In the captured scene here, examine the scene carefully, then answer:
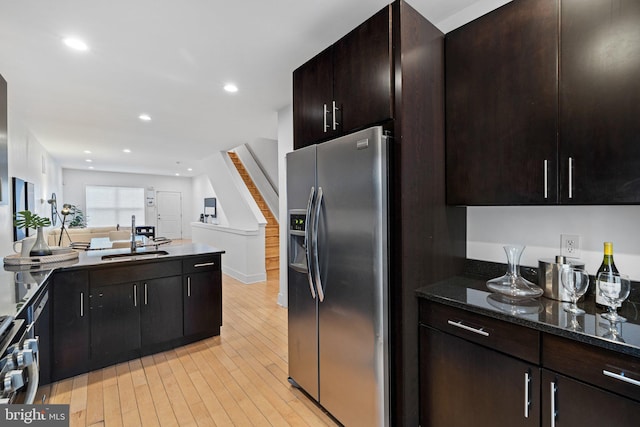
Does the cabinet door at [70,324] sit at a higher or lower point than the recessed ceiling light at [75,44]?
lower

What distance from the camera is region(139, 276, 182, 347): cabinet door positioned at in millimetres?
2652

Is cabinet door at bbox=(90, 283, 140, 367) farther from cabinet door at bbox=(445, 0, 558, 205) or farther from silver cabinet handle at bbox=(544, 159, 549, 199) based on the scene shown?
silver cabinet handle at bbox=(544, 159, 549, 199)

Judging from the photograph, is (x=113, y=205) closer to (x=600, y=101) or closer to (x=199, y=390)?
(x=199, y=390)

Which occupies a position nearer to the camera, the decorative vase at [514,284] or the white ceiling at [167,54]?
the decorative vase at [514,284]

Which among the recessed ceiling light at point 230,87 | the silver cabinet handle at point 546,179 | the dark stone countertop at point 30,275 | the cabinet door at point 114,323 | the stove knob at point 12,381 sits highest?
the recessed ceiling light at point 230,87

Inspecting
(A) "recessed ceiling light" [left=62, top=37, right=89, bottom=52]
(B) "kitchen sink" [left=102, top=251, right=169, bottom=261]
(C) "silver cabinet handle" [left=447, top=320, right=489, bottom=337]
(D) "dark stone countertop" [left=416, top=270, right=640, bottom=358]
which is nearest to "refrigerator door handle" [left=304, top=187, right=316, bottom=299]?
(D) "dark stone countertop" [left=416, top=270, right=640, bottom=358]

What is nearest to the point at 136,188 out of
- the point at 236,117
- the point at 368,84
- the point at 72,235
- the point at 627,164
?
the point at 72,235

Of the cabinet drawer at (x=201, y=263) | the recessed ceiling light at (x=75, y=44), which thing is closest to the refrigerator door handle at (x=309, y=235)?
the cabinet drawer at (x=201, y=263)

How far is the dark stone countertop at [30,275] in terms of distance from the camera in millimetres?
1371

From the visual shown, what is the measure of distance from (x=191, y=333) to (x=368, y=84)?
2.73m

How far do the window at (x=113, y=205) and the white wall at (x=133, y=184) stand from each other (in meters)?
0.16

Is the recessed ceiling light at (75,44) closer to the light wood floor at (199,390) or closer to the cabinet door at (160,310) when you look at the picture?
the cabinet door at (160,310)

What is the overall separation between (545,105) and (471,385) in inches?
53.8

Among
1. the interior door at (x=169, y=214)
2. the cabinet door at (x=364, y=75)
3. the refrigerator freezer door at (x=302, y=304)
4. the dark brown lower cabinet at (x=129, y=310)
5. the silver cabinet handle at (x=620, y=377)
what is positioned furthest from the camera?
the interior door at (x=169, y=214)
